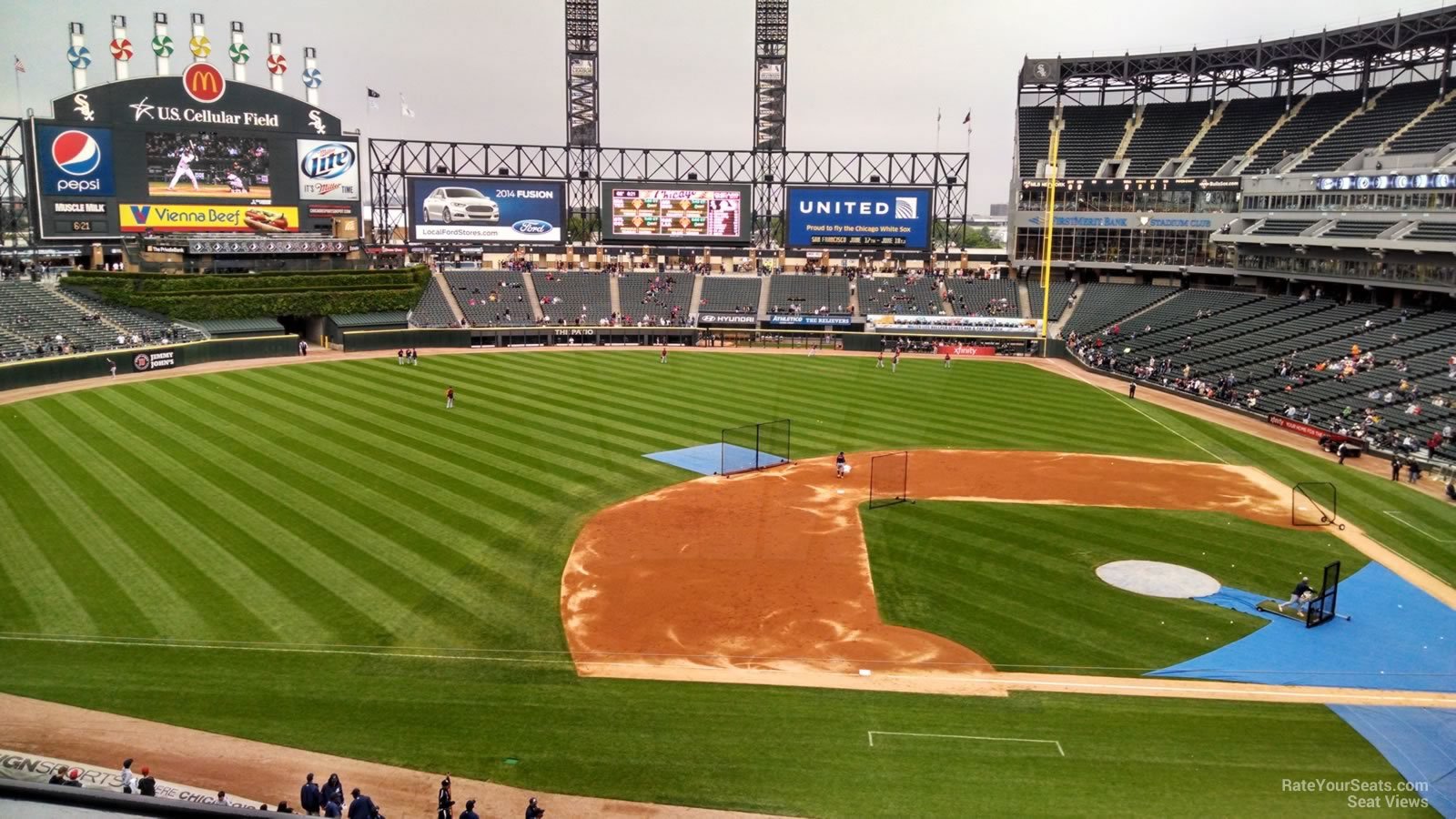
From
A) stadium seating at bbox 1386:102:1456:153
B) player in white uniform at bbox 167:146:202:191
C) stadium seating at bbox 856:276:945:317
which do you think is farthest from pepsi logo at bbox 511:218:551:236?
stadium seating at bbox 1386:102:1456:153

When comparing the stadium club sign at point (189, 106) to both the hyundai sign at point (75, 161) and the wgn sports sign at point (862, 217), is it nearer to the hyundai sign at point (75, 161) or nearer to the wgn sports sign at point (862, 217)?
the hyundai sign at point (75, 161)

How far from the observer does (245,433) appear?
3762cm

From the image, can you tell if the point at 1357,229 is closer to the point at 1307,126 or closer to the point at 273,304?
the point at 1307,126

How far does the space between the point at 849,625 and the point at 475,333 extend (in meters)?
54.7

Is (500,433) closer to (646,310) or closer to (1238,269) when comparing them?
(646,310)

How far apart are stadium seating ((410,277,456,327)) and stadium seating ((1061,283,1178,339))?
1843 inches

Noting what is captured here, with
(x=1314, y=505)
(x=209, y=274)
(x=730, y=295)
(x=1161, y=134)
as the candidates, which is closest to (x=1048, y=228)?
(x=1161, y=134)

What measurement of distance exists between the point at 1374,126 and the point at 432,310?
219 feet

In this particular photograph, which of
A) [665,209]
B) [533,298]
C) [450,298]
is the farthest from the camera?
[665,209]

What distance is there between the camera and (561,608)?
73.4 ft

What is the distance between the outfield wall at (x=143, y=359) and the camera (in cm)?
4647

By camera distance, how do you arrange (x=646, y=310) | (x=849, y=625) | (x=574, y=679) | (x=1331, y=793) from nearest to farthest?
(x=1331, y=793) → (x=574, y=679) → (x=849, y=625) → (x=646, y=310)

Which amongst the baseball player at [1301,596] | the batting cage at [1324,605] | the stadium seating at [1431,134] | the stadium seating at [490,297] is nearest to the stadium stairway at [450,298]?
the stadium seating at [490,297]

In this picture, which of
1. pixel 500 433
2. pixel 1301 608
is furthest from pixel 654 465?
pixel 1301 608
